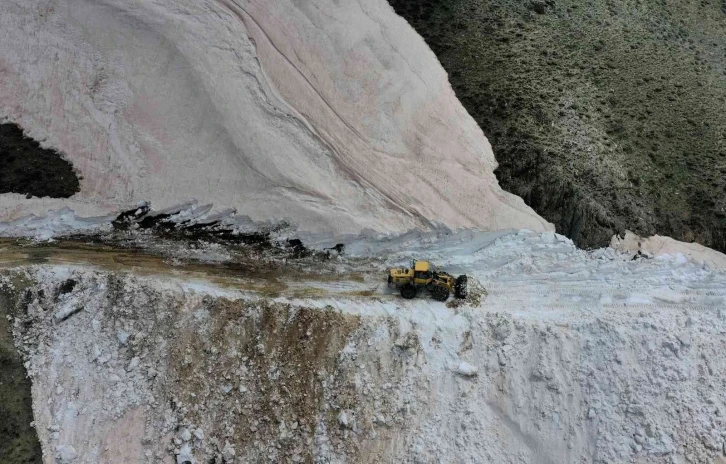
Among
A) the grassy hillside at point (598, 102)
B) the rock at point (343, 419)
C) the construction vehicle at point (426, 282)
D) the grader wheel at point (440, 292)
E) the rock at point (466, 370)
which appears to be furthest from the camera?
the grassy hillside at point (598, 102)

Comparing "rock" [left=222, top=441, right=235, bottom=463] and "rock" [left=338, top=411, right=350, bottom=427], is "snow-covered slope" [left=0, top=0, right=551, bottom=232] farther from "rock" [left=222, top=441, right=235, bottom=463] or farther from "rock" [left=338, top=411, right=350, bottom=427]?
"rock" [left=222, top=441, right=235, bottom=463]

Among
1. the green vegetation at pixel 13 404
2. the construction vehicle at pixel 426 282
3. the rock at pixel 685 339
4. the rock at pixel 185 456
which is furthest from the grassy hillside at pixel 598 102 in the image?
the green vegetation at pixel 13 404

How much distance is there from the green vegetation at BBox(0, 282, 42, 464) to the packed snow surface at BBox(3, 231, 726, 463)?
195 millimetres

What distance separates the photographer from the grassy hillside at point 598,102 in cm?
1354

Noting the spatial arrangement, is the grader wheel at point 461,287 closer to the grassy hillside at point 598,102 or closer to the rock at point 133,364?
the grassy hillside at point 598,102

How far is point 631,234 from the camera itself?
42.8ft

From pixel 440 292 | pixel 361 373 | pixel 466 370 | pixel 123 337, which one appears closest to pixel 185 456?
pixel 123 337

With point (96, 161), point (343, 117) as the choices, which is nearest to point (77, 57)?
point (96, 161)

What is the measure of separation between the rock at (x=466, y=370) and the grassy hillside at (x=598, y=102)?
15.3 ft

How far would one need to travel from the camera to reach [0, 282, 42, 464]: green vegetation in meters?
10.0

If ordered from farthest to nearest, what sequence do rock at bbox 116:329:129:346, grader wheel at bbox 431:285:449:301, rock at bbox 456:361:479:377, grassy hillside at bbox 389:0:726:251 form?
grassy hillside at bbox 389:0:726:251 < grader wheel at bbox 431:285:449:301 < rock at bbox 116:329:129:346 < rock at bbox 456:361:479:377

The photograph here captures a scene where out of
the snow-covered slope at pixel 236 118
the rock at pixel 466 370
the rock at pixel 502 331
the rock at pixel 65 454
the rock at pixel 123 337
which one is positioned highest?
the snow-covered slope at pixel 236 118

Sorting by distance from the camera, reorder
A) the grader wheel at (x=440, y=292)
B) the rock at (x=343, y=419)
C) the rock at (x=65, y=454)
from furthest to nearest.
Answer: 1. the grader wheel at (x=440, y=292)
2. the rock at (x=343, y=419)
3. the rock at (x=65, y=454)

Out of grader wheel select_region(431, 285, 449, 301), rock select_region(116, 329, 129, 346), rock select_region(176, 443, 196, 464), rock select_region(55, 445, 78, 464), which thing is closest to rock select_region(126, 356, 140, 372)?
rock select_region(116, 329, 129, 346)
